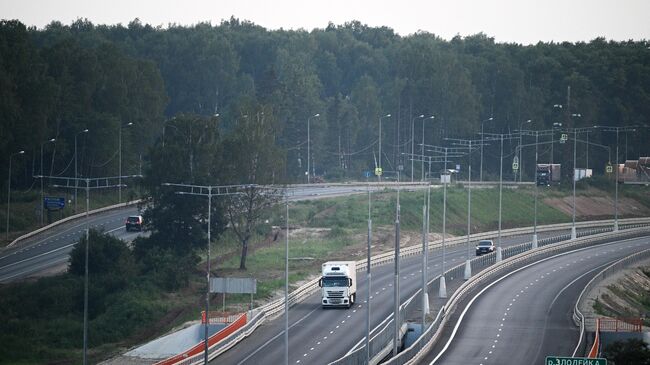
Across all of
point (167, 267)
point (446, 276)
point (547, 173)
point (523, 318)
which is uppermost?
point (547, 173)

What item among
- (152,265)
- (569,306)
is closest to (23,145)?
(152,265)

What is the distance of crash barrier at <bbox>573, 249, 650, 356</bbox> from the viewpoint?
92.5 m

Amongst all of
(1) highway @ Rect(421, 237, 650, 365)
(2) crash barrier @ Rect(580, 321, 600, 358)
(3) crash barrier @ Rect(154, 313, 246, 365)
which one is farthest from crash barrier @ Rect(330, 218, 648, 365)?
(2) crash barrier @ Rect(580, 321, 600, 358)

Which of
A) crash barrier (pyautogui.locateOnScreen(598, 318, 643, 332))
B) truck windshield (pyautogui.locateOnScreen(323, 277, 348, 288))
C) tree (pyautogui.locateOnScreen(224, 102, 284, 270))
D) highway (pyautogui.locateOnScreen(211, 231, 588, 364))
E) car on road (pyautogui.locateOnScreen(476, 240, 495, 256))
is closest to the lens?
highway (pyautogui.locateOnScreen(211, 231, 588, 364))

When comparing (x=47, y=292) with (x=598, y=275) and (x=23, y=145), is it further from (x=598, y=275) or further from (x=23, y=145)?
(x=598, y=275)

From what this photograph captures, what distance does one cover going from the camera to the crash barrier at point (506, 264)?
90.8 metres

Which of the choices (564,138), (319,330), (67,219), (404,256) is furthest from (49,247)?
(564,138)

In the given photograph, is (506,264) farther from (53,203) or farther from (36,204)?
(36,204)

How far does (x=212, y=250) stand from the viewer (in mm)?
136875

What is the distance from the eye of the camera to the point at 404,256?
5433 inches

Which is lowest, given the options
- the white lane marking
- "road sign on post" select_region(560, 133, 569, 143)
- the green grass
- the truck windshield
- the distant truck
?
the white lane marking

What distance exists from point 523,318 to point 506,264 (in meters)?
30.0

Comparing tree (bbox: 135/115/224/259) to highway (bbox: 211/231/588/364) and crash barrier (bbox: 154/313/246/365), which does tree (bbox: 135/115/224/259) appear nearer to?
highway (bbox: 211/231/588/364)

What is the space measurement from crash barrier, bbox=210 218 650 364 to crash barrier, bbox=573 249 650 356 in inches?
434
